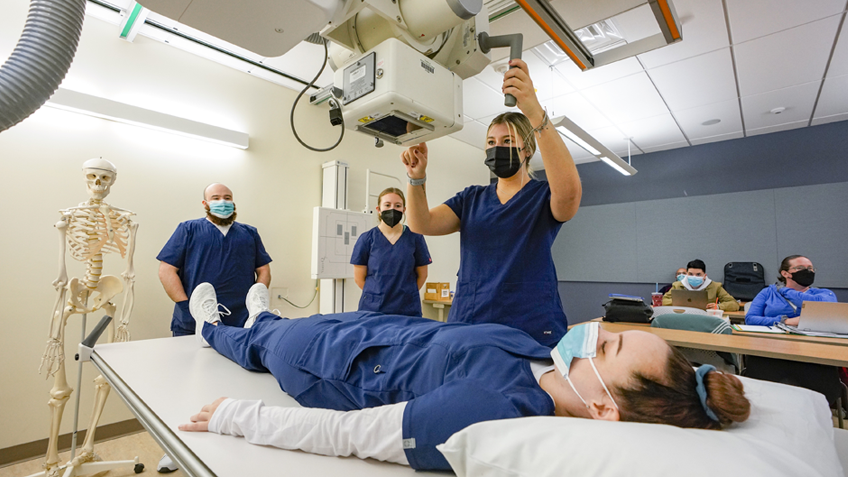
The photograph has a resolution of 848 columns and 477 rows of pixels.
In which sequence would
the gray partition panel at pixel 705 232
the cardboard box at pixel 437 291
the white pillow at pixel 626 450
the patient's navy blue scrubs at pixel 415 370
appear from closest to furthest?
the white pillow at pixel 626 450
the patient's navy blue scrubs at pixel 415 370
the cardboard box at pixel 437 291
the gray partition panel at pixel 705 232

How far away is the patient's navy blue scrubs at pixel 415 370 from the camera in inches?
29.3

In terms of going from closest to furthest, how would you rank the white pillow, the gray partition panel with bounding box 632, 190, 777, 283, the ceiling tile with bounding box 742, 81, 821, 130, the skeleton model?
1. the white pillow
2. the skeleton model
3. the ceiling tile with bounding box 742, 81, 821, 130
4. the gray partition panel with bounding box 632, 190, 777, 283

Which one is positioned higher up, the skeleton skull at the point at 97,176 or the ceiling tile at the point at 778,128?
the ceiling tile at the point at 778,128

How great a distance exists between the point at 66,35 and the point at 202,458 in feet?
3.18

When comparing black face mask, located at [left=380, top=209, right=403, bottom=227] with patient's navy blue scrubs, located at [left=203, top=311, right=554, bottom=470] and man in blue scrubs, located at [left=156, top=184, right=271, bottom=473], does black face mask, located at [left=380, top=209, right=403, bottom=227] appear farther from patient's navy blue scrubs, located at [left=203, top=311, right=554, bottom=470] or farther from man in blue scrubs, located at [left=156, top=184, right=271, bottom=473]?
patient's navy blue scrubs, located at [left=203, top=311, right=554, bottom=470]

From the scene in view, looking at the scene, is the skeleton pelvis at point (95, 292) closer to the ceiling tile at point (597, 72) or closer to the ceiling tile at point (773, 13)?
the ceiling tile at point (597, 72)

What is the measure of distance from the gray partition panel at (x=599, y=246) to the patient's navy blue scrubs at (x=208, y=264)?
211 inches

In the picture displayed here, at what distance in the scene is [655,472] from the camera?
558 millimetres

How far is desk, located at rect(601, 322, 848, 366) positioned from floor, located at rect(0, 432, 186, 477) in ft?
8.60

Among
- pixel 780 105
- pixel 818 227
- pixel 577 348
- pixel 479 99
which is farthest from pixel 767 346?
pixel 818 227

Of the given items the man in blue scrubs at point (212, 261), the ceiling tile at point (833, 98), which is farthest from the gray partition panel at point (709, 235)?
the man in blue scrubs at point (212, 261)

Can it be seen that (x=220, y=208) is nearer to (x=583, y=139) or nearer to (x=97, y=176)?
(x=97, y=176)

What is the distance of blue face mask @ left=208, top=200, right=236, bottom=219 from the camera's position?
2340 mm

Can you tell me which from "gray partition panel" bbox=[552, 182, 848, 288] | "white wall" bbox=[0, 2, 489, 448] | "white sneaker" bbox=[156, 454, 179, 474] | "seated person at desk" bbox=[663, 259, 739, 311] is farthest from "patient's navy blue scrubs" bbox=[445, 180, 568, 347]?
"gray partition panel" bbox=[552, 182, 848, 288]
